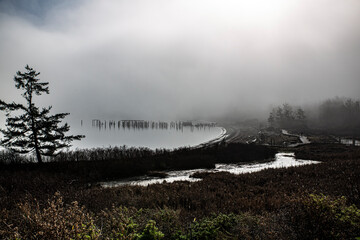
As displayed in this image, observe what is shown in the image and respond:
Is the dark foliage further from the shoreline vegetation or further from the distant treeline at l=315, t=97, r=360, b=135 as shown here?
the distant treeline at l=315, t=97, r=360, b=135

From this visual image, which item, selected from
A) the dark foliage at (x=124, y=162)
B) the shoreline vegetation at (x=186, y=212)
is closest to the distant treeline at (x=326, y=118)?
the dark foliage at (x=124, y=162)

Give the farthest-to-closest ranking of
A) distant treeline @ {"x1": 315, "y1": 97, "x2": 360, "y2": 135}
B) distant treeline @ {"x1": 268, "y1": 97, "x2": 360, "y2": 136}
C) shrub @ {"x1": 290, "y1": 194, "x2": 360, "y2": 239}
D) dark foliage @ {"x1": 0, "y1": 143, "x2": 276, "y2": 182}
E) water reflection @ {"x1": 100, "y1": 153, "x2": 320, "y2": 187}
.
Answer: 1. distant treeline @ {"x1": 268, "y1": 97, "x2": 360, "y2": 136}
2. distant treeline @ {"x1": 315, "y1": 97, "x2": 360, "y2": 135}
3. dark foliage @ {"x1": 0, "y1": 143, "x2": 276, "y2": 182}
4. water reflection @ {"x1": 100, "y1": 153, "x2": 320, "y2": 187}
5. shrub @ {"x1": 290, "y1": 194, "x2": 360, "y2": 239}

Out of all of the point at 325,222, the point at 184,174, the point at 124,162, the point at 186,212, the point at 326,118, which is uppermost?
the point at 326,118

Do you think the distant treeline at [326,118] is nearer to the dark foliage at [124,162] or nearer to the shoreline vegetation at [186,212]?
the dark foliage at [124,162]

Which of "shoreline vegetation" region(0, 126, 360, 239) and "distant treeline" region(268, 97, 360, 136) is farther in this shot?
"distant treeline" region(268, 97, 360, 136)

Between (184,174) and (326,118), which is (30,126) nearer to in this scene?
(184,174)

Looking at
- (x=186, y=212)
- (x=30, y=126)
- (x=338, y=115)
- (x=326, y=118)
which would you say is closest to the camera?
(x=186, y=212)

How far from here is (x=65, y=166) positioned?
25.3 meters

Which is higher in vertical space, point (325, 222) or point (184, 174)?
point (325, 222)

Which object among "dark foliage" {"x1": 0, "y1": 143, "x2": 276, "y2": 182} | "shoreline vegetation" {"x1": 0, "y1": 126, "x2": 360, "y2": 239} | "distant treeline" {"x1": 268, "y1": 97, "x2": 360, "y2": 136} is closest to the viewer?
"shoreline vegetation" {"x1": 0, "y1": 126, "x2": 360, "y2": 239}

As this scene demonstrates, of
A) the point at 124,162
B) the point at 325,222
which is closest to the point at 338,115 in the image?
the point at 124,162

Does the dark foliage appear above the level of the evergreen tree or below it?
below

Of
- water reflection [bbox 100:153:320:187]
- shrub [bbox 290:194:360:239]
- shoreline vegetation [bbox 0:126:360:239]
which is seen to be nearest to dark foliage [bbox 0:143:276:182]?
shoreline vegetation [bbox 0:126:360:239]

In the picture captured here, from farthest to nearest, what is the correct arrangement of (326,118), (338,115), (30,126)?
(326,118), (338,115), (30,126)
